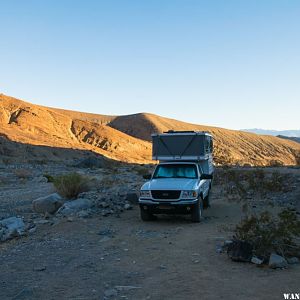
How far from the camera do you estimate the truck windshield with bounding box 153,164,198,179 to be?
45.4ft

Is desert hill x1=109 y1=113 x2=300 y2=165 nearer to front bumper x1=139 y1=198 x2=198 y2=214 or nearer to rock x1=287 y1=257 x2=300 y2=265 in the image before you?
front bumper x1=139 y1=198 x2=198 y2=214

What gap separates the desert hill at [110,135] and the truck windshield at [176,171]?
27503 millimetres

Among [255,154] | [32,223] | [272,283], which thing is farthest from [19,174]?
[255,154]

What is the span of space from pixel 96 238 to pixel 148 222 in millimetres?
2416

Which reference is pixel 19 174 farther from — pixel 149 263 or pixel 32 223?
pixel 149 263

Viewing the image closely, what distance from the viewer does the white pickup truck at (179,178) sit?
12.4 m

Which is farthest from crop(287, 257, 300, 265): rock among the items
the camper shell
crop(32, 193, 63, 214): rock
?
crop(32, 193, 63, 214): rock

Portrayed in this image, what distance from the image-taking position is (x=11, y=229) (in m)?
11.2

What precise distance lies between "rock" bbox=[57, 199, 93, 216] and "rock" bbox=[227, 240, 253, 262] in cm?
657

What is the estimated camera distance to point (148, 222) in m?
12.8

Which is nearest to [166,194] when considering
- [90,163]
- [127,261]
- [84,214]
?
[84,214]

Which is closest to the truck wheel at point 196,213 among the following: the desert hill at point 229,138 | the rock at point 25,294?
the rock at point 25,294

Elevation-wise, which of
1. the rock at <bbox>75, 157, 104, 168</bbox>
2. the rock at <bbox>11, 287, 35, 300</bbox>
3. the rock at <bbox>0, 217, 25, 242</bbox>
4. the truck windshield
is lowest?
the rock at <bbox>75, 157, 104, 168</bbox>

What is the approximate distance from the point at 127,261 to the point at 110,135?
7823 centimetres
